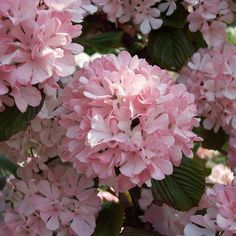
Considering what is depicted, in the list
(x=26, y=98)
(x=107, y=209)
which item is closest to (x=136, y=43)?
(x=107, y=209)

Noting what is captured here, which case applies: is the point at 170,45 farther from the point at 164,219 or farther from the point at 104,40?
the point at 164,219

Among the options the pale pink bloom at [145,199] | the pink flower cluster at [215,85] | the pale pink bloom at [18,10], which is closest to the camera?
the pale pink bloom at [18,10]

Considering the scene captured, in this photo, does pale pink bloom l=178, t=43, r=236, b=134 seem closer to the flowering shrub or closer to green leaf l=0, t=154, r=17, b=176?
the flowering shrub

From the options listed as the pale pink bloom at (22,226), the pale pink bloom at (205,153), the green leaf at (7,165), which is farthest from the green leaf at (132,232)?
the pale pink bloom at (205,153)

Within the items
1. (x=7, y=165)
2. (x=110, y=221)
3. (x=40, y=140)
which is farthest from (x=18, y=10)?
(x=7, y=165)

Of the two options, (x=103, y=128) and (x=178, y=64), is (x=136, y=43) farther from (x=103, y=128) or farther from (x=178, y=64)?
(x=103, y=128)

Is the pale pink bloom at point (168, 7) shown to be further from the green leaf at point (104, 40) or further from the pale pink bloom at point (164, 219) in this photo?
the pale pink bloom at point (164, 219)
